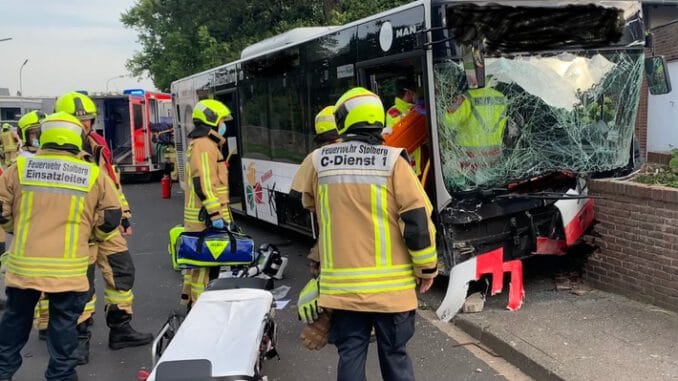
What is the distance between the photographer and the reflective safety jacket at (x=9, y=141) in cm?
1167

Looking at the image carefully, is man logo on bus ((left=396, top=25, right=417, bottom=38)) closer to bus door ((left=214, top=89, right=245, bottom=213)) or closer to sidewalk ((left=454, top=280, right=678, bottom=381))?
sidewalk ((left=454, top=280, right=678, bottom=381))

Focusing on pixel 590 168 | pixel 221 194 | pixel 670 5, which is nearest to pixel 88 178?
pixel 221 194

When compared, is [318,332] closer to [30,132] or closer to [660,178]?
[660,178]

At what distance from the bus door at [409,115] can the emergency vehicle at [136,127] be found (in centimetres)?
1277

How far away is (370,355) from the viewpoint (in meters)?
5.09

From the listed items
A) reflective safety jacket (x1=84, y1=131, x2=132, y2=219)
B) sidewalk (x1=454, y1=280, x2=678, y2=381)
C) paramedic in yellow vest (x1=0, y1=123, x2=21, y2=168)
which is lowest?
sidewalk (x1=454, y1=280, x2=678, y2=381)

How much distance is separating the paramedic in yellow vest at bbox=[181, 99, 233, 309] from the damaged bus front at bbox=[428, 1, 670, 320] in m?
1.85

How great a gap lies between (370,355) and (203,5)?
16367 millimetres

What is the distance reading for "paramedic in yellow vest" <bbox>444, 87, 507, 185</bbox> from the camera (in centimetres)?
570

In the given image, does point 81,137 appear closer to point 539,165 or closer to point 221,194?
point 221,194

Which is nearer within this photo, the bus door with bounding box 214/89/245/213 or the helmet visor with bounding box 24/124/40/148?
the helmet visor with bounding box 24/124/40/148

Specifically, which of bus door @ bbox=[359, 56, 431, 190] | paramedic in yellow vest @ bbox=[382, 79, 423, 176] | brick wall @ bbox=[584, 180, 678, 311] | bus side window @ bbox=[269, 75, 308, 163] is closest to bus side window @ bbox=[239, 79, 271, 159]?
bus side window @ bbox=[269, 75, 308, 163]

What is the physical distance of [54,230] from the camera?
4.05 m

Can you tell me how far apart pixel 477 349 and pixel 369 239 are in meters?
2.29
